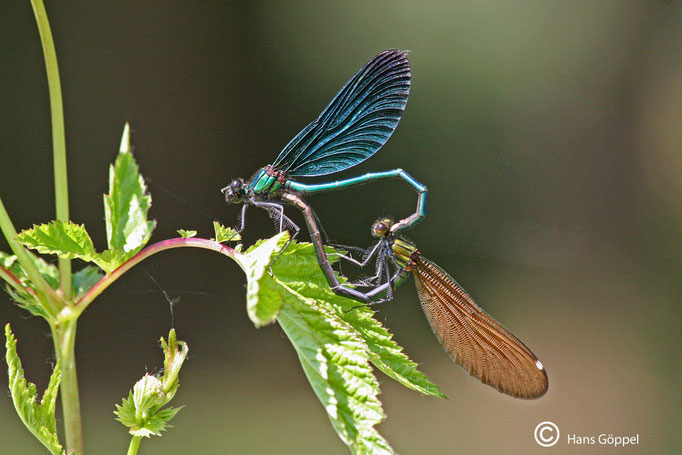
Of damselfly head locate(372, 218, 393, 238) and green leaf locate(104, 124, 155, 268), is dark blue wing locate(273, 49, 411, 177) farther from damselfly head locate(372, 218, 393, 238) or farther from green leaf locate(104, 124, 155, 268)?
green leaf locate(104, 124, 155, 268)

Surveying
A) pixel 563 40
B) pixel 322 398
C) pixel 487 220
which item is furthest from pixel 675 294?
pixel 322 398

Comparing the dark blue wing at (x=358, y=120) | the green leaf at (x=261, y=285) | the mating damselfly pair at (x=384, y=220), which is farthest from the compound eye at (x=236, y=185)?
the green leaf at (x=261, y=285)

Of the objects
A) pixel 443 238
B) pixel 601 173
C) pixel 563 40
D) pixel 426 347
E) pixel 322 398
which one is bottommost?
pixel 426 347

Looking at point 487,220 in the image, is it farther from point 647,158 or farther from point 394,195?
point 647,158

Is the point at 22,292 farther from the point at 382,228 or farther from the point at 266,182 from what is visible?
the point at 382,228

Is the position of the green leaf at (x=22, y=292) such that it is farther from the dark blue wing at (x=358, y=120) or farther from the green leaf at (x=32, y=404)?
the dark blue wing at (x=358, y=120)

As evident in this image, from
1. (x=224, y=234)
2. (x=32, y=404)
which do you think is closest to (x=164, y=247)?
(x=224, y=234)

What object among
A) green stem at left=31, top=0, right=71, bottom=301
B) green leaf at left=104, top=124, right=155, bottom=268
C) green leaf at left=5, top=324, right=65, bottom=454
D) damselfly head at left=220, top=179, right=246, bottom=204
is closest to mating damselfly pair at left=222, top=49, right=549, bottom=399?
damselfly head at left=220, top=179, right=246, bottom=204
